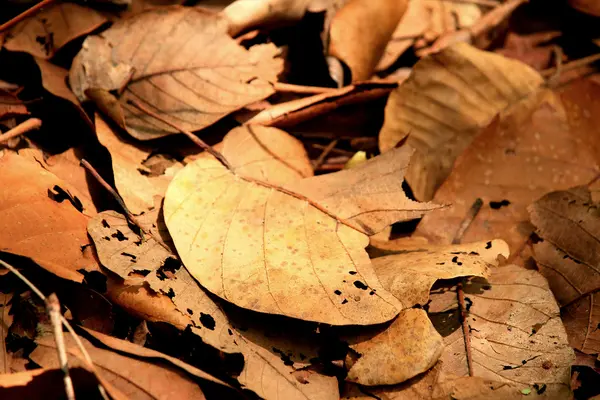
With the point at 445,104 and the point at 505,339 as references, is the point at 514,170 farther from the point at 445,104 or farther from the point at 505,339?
the point at 505,339

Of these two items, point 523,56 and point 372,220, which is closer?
point 372,220

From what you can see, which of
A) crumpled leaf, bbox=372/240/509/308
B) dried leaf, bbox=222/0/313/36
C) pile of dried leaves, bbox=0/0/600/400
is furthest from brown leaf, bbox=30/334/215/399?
dried leaf, bbox=222/0/313/36

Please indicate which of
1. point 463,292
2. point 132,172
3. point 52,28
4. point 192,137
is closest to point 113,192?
point 132,172

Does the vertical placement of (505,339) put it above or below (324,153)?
below

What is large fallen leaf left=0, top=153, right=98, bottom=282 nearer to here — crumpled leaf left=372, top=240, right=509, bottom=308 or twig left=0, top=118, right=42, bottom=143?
twig left=0, top=118, right=42, bottom=143

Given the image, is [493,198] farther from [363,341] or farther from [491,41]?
[491,41]

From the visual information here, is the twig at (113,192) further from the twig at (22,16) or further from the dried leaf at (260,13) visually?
the dried leaf at (260,13)

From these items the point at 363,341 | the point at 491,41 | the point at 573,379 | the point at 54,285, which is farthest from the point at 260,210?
the point at 491,41
